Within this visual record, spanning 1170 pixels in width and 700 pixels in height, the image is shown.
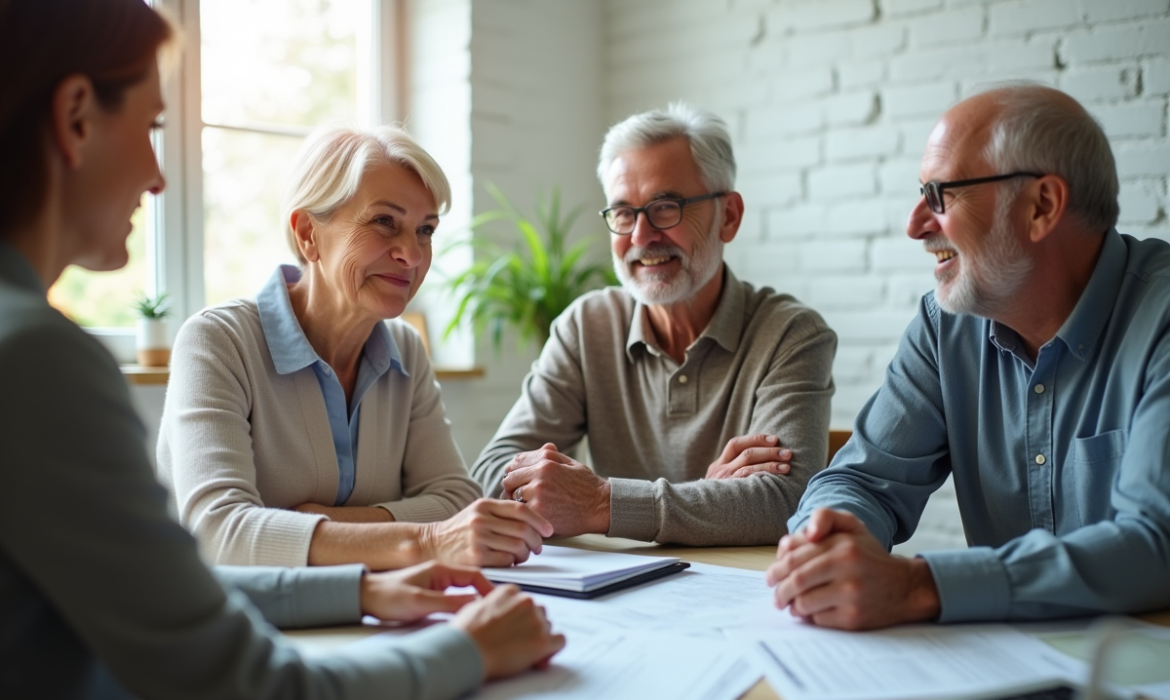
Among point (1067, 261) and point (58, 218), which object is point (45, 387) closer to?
point (58, 218)

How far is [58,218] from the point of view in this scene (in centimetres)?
84

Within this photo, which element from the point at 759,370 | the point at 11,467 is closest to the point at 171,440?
the point at 11,467

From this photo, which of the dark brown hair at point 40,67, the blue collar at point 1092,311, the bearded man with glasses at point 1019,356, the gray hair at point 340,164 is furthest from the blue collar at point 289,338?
the blue collar at point 1092,311

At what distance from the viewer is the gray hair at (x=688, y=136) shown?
7.32 ft

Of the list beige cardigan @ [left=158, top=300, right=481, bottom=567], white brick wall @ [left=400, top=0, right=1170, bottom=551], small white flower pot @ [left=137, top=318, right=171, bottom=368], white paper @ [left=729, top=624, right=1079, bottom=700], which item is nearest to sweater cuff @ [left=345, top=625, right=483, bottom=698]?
white paper @ [left=729, top=624, right=1079, bottom=700]

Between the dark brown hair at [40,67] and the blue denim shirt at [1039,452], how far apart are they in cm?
101

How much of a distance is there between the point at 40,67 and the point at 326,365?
1.03 meters

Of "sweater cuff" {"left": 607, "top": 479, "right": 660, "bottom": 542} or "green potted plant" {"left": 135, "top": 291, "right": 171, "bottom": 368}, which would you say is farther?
"green potted plant" {"left": 135, "top": 291, "right": 171, "bottom": 368}

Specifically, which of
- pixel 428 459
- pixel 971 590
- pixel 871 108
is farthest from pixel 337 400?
pixel 871 108

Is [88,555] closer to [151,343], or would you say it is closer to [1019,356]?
[1019,356]

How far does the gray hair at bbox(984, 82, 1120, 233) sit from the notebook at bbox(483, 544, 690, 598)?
0.81 meters

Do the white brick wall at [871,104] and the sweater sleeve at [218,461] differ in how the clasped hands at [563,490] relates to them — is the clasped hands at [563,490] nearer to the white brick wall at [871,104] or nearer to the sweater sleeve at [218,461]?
the sweater sleeve at [218,461]

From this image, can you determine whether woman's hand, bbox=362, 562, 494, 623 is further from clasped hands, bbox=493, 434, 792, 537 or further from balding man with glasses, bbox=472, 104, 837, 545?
balding man with glasses, bbox=472, 104, 837, 545

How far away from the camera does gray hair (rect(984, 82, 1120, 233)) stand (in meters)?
1.54
